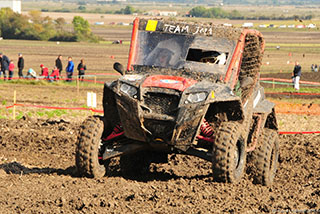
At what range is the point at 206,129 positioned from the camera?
9.44 metres

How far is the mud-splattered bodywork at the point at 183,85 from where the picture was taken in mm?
8844

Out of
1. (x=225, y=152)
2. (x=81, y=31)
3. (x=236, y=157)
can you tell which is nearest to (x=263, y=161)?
(x=236, y=157)

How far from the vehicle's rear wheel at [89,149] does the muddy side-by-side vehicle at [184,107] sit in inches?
0.6

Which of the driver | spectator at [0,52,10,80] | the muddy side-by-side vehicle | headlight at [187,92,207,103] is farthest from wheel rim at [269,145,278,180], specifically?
spectator at [0,52,10,80]

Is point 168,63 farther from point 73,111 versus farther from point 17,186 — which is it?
point 73,111

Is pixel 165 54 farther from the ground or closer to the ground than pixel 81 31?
farther from the ground

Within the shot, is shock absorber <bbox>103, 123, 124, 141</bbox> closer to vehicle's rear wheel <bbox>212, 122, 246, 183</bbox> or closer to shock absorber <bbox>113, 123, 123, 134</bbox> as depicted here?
shock absorber <bbox>113, 123, 123, 134</bbox>

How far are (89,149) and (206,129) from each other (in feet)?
5.83

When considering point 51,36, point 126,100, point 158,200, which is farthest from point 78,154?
point 51,36

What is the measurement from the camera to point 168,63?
9953 mm

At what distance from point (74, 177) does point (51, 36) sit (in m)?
65.2

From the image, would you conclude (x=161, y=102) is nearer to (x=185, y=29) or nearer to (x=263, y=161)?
(x=185, y=29)

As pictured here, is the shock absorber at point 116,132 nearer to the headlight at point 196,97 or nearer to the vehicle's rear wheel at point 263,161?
the headlight at point 196,97

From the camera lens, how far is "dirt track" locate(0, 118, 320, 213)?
7.63 m
